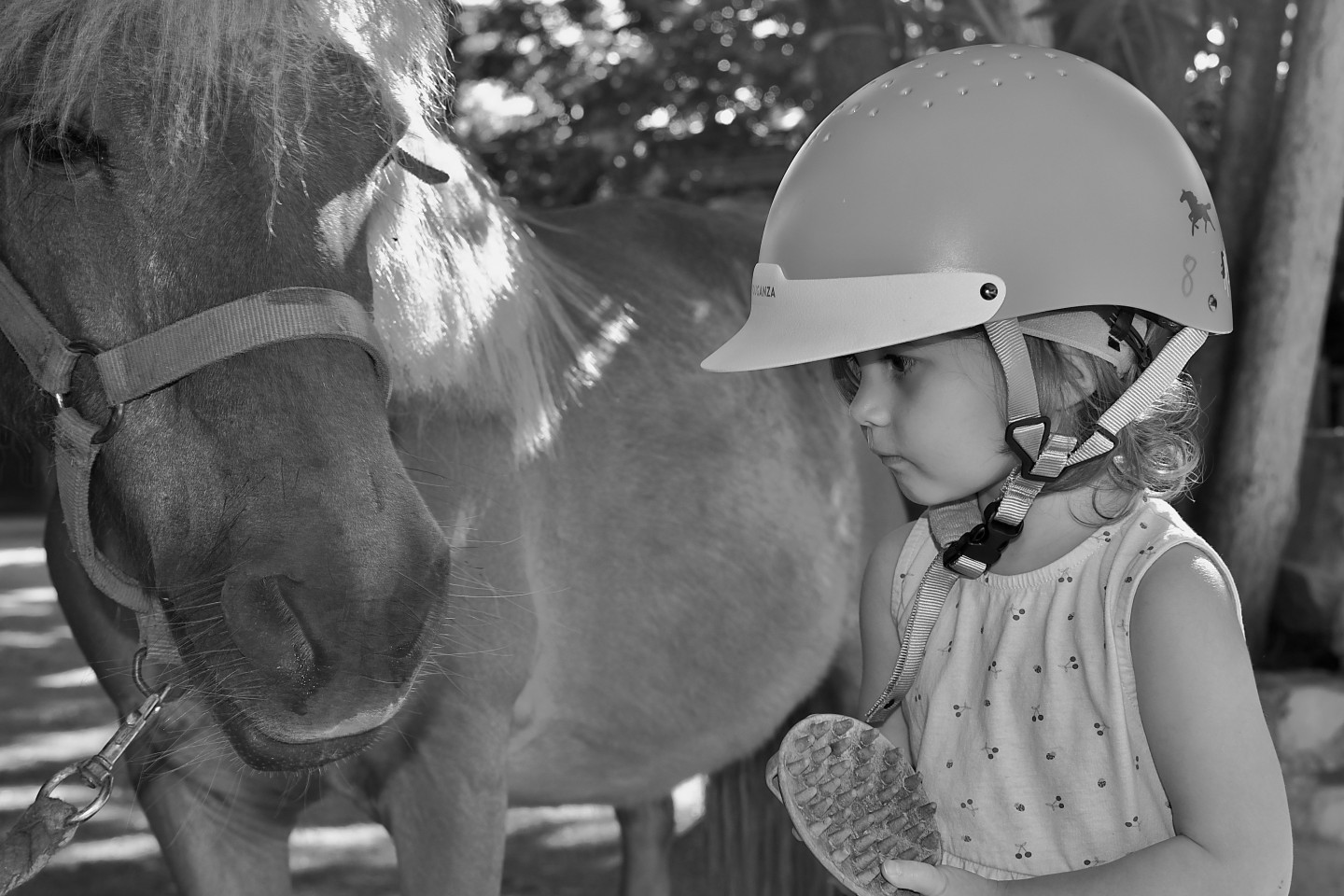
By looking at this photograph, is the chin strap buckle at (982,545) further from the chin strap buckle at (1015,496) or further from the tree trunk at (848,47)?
the tree trunk at (848,47)

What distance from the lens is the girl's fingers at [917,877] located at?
4.21 ft

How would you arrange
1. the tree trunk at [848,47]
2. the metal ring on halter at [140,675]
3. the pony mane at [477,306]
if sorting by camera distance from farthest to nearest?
the tree trunk at [848,47] → the pony mane at [477,306] → the metal ring on halter at [140,675]

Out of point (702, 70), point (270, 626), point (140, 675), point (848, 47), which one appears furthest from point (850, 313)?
point (702, 70)

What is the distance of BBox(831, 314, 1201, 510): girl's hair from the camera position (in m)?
1.46

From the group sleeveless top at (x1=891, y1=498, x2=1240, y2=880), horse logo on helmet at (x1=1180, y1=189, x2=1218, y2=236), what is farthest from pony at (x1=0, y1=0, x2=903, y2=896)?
horse logo on helmet at (x1=1180, y1=189, x2=1218, y2=236)

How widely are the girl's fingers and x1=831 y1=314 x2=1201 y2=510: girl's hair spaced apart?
43 centimetres

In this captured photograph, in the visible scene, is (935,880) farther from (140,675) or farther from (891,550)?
(140,675)

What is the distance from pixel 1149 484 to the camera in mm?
1474

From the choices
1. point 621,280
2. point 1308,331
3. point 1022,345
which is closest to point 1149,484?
point 1022,345

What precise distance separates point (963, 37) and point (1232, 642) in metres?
2.93

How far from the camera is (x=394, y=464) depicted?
1.47 metres

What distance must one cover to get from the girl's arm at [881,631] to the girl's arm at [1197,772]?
A: 1.16ft

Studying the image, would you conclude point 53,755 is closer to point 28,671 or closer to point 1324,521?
point 28,671

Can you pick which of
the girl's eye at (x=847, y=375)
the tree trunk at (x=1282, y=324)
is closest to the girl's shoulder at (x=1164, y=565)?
the girl's eye at (x=847, y=375)
